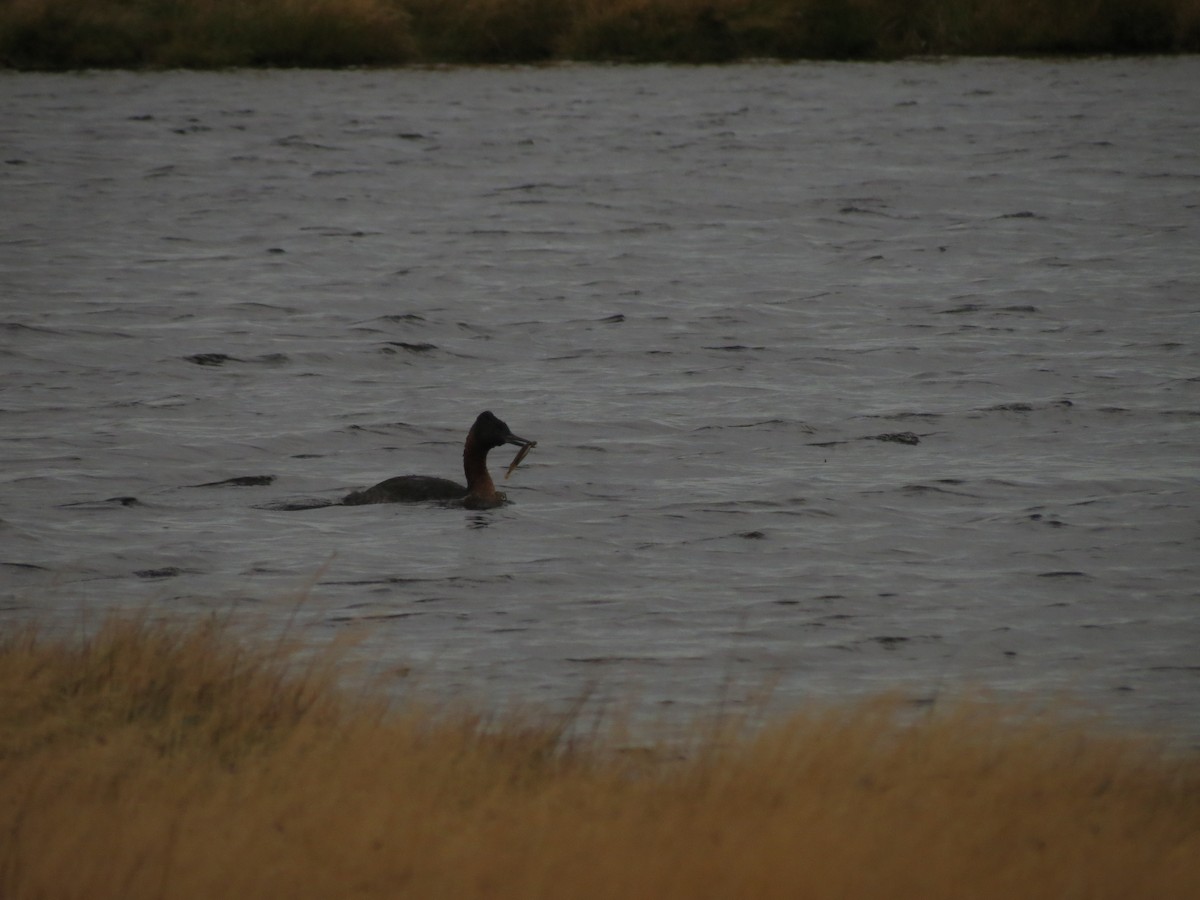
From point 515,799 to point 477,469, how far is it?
694 centimetres

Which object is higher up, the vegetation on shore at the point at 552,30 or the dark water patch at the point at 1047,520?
the vegetation on shore at the point at 552,30

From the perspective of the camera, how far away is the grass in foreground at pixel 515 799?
533cm

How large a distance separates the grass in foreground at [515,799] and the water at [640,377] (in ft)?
4.89

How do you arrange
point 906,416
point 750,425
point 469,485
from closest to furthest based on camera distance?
point 469,485
point 750,425
point 906,416

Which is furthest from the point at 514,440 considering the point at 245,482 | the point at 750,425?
the point at 750,425

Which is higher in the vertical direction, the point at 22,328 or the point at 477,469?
the point at 477,469

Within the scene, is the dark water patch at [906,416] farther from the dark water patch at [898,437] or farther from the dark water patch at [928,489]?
the dark water patch at [928,489]

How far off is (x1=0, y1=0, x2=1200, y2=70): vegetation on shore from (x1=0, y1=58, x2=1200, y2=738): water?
198 cm

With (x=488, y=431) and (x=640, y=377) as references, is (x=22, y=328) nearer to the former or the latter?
(x=640, y=377)

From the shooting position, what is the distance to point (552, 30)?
4169 cm

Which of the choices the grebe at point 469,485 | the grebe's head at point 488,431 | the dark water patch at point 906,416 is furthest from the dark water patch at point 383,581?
the dark water patch at point 906,416

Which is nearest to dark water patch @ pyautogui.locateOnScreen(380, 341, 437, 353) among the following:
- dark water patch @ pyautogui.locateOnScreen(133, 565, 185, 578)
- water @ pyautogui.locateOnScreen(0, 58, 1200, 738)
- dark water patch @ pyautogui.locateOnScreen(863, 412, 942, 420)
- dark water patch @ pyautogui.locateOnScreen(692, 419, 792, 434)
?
Answer: water @ pyautogui.locateOnScreen(0, 58, 1200, 738)

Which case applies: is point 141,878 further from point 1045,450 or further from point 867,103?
point 867,103

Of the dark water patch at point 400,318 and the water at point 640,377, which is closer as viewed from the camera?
the water at point 640,377
